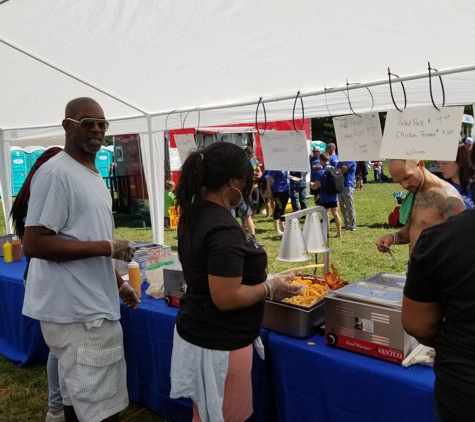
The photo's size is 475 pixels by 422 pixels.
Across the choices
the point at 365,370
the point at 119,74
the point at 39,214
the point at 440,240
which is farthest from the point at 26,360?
the point at 440,240

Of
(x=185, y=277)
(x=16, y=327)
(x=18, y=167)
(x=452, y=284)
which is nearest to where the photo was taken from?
(x=452, y=284)

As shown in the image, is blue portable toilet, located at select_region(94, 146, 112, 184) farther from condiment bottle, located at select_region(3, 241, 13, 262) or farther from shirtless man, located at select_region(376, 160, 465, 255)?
shirtless man, located at select_region(376, 160, 465, 255)

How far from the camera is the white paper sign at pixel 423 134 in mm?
1778

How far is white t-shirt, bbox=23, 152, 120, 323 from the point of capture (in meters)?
1.58

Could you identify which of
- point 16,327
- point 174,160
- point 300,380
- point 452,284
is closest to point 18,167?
point 174,160

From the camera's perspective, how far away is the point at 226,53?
8.36 ft

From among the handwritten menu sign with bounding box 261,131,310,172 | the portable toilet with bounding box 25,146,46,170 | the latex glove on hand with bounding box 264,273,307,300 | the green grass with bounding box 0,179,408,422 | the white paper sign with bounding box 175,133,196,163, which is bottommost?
the green grass with bounding box 0,179,408,422

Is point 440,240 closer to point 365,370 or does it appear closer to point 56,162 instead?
point 365,370


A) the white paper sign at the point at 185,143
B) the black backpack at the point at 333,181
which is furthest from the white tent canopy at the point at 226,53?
the black backpack at the point at 333,181

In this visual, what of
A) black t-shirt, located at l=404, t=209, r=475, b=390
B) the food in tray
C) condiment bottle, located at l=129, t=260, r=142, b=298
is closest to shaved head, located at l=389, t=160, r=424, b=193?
the food in tray

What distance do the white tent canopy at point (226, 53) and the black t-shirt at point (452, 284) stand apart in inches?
49.5

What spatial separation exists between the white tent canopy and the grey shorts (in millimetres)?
1601

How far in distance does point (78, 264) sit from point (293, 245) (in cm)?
92

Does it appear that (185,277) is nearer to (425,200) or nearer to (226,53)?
(425,200)
